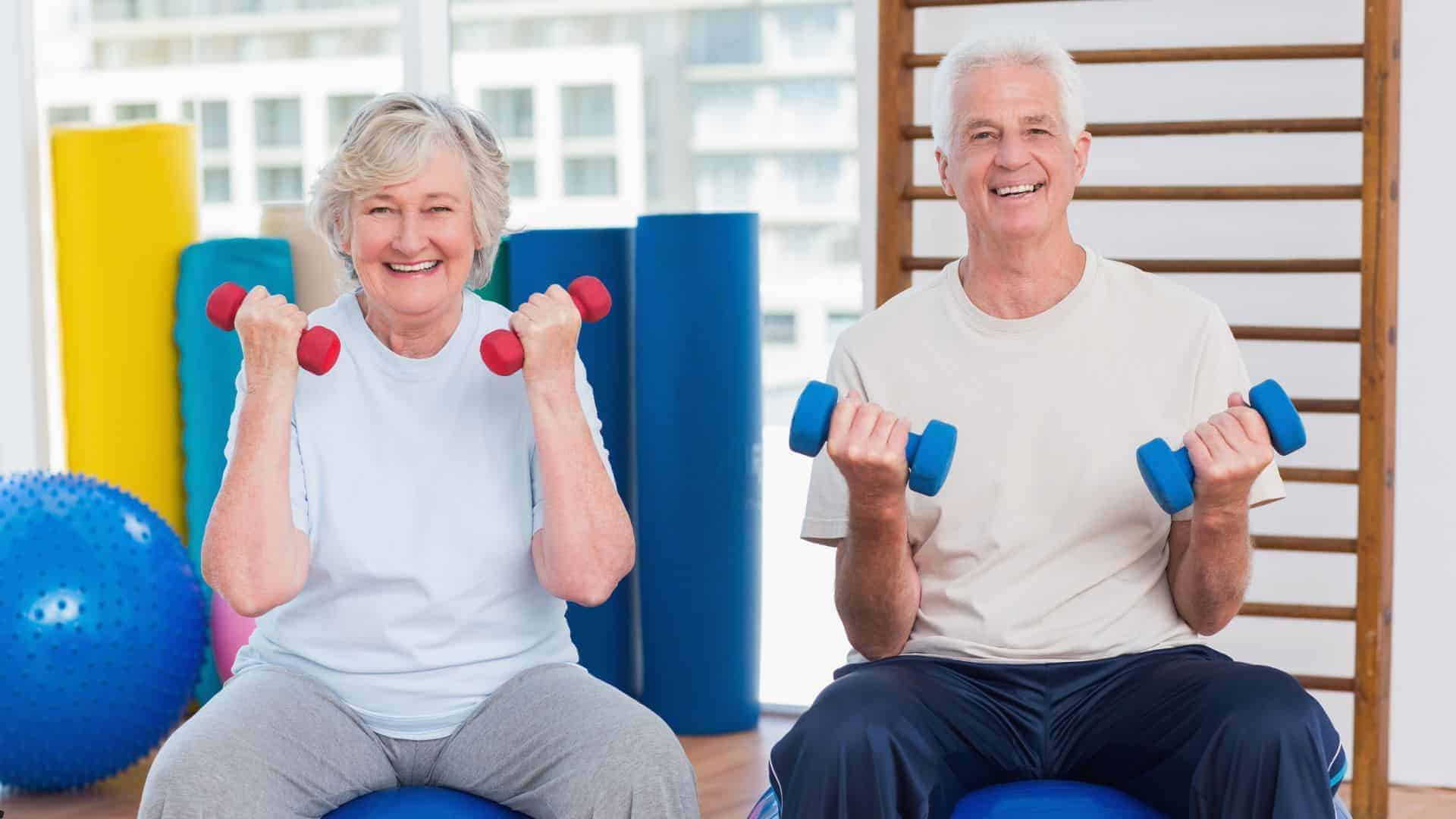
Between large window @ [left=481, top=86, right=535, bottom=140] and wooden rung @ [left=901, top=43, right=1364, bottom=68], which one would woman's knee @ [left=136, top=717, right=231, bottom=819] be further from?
large window @ [left=481, top=86, right=535, bottom=140]

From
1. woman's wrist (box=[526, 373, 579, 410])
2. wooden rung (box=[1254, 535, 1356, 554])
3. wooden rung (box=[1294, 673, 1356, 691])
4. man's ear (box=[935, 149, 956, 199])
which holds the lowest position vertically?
wooden rung (box=[1294, 673, 1356, 691])

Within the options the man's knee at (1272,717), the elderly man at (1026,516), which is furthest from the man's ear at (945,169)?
the man's knee at (1272,717)

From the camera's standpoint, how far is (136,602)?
259cm

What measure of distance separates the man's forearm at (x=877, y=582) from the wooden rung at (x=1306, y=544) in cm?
103

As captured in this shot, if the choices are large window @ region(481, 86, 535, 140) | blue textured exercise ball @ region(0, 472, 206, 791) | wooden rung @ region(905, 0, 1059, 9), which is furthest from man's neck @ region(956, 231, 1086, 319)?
large window @ region(481, 86, 535, 140)

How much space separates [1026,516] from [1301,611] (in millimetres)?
1043

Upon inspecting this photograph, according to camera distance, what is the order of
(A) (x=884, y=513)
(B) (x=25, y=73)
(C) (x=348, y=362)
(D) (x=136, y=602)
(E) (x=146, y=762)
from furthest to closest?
1. (B) (x=25, y=73)
2. (E) (x=146, y=762)
3. (D) (x=136, y=602)
4. (C) (x=348, y=362)
5. (A) (x=884, y=513)

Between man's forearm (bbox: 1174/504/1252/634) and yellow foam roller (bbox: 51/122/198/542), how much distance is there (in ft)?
7.30

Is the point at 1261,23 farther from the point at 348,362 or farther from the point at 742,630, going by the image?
the point at 348,362

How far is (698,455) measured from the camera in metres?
3.03

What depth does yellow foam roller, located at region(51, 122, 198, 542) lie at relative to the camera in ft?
10.5

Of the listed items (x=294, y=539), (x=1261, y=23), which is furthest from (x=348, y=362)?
(x=1261, y=23)

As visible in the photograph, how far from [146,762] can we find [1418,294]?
8.04ft

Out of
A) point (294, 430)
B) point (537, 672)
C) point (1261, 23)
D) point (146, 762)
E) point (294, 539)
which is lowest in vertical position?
point (146, 762)
